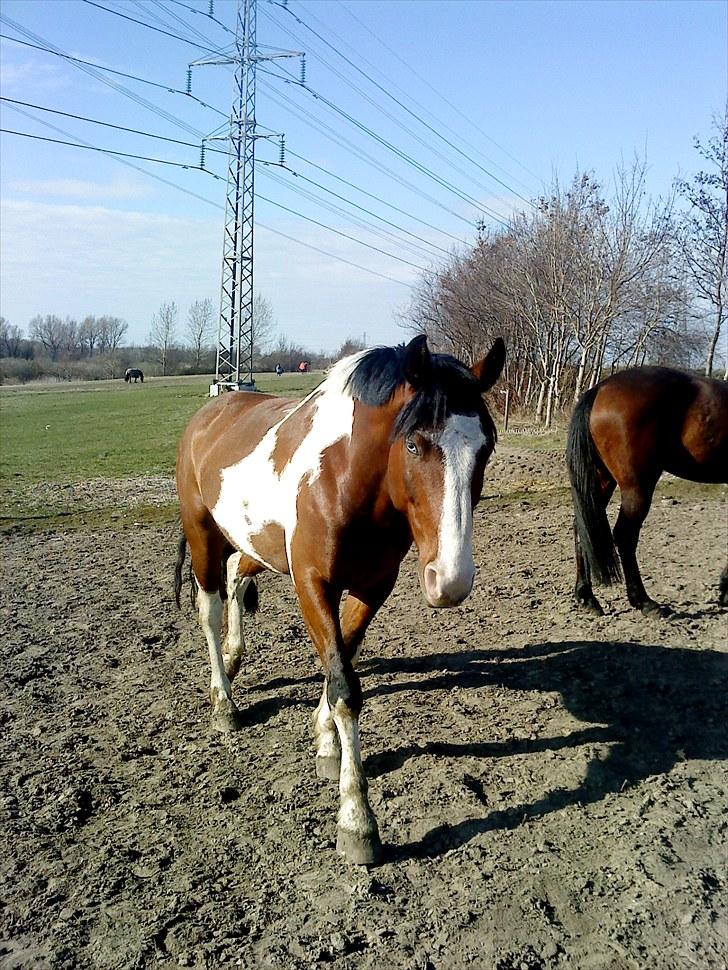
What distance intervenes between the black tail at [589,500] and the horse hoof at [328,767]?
3.09 metres

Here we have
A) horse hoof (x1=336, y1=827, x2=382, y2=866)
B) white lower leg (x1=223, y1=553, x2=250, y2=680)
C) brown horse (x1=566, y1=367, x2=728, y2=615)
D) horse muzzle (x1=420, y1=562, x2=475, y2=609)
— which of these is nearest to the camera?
horse muzzle (x1=420, y1=562, x2=475, y2=609)

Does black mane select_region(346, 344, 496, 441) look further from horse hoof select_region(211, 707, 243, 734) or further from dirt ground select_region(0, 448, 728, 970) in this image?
horse hoof select_region(211, 707, 243, 734)

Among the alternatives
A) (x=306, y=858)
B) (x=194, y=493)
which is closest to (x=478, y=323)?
(x=194, y=493)

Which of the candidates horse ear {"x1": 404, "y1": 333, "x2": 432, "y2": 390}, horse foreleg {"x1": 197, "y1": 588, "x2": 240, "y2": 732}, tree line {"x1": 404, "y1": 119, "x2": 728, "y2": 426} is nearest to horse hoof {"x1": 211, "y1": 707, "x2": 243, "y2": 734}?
horse foreleg {"x1": 197, "y1": 588, "x2": 240, "y2": 732}

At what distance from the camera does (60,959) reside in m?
2.36

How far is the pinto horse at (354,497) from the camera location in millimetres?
2709

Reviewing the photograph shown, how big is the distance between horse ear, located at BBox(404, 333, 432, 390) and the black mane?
27 millimetres

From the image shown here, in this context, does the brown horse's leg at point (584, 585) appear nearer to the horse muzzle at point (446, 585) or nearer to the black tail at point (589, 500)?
the black tail at point (589, 500)

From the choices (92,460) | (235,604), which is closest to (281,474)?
(235,604)

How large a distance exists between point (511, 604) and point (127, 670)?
3.01 metres

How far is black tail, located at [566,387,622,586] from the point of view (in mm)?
5824

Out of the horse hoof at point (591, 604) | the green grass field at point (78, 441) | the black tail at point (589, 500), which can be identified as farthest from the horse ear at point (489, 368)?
the green grass field at point (78, 441)

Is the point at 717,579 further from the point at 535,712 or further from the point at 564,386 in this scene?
the point at 564,386

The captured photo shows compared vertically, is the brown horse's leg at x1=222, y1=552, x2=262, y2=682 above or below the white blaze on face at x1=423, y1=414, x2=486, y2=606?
below
